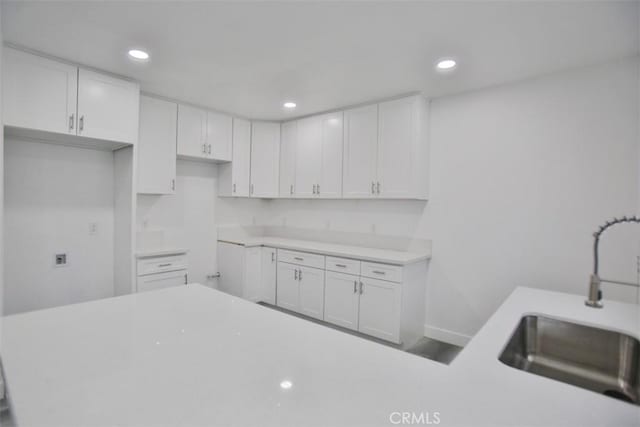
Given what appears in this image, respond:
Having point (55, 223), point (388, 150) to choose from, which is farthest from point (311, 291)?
point (55, 223)

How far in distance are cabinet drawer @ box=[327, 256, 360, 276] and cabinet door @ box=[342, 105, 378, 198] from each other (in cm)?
73

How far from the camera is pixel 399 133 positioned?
3205 millimetres

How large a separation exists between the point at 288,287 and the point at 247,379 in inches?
118

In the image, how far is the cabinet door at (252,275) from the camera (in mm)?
3881

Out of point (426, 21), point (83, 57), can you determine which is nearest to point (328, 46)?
point (426, 21)

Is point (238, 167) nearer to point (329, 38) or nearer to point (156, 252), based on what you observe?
point (156, 252)

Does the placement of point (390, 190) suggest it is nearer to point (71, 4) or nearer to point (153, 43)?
point (153, 43)

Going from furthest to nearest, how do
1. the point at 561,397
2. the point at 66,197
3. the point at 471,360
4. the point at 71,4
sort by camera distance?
the point at 66,197
the point at 71,4
the point at 471,360
the point at 561,397

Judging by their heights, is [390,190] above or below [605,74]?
below

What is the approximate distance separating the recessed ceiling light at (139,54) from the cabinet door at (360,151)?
6.58 ft

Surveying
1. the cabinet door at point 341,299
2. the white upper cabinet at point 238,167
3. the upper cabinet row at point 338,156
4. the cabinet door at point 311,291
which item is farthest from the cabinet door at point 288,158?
the cabinet door at point 341,299

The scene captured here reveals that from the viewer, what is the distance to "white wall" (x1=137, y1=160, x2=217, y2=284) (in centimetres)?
362

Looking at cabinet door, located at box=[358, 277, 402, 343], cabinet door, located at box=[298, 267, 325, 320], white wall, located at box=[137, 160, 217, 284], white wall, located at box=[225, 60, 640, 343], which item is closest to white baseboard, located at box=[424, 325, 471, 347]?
white wall, located at box=[225, 60, 640, 343]

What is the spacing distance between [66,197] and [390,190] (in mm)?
3086
